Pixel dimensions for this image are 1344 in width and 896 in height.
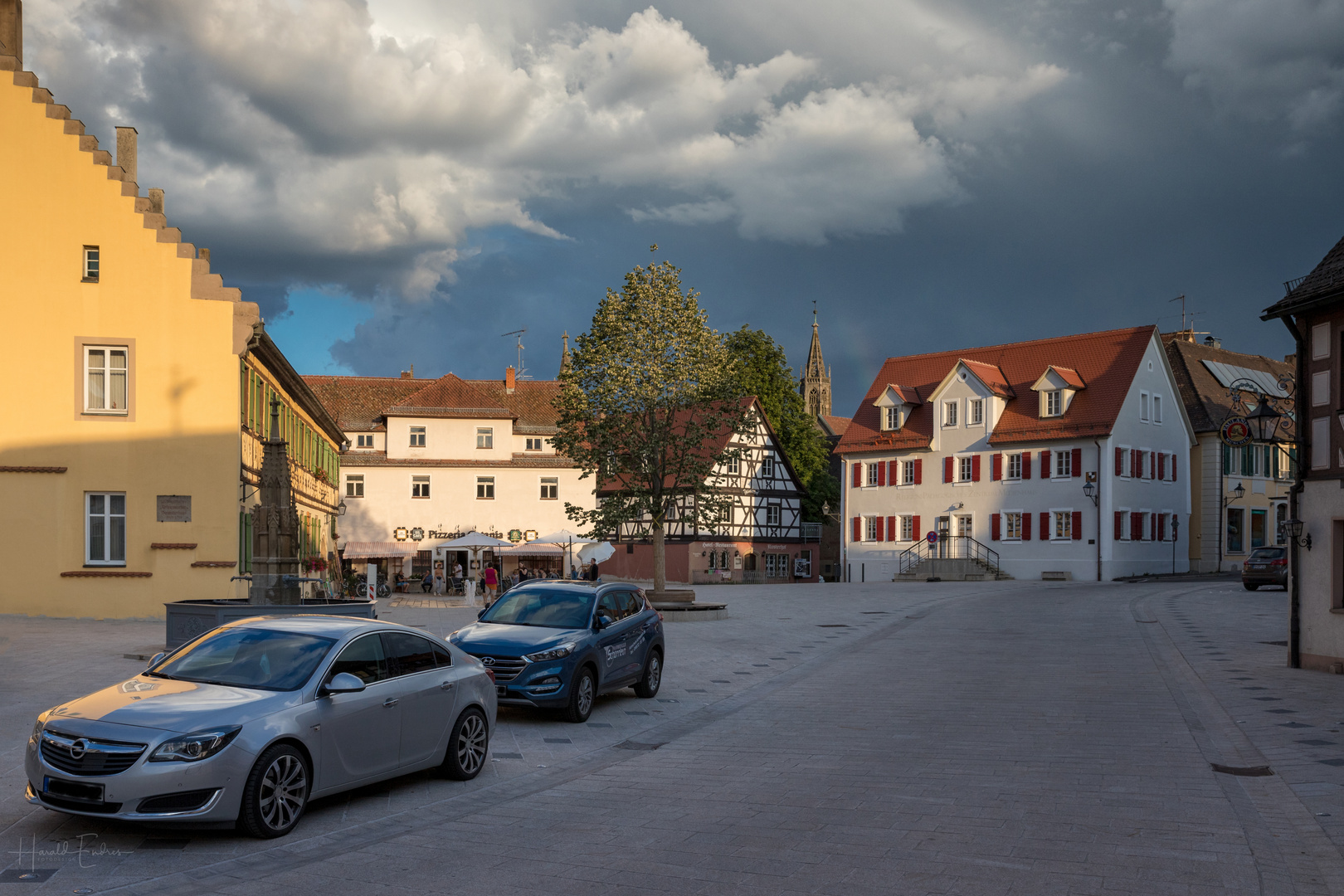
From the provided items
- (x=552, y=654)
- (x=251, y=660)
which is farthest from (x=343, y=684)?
(x=552, y=654)

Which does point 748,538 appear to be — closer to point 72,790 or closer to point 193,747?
point 193,747

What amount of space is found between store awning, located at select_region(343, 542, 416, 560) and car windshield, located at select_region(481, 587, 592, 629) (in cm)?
4557

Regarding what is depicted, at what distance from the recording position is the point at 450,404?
209 feet

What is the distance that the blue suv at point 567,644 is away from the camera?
44.1 feet

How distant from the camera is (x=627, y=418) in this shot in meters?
32.9

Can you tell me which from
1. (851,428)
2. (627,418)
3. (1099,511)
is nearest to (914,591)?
(1099,511)

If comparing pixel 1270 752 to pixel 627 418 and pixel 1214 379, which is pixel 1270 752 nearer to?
pixel 627 418

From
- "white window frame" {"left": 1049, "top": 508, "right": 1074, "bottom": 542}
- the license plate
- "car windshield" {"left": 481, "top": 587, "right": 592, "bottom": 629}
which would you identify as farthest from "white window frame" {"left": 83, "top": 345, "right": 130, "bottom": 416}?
"white window frame" {"left": 1049, "top": 508, "right": 1074, "bottom": 542}

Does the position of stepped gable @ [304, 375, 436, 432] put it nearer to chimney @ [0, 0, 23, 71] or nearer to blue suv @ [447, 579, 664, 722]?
chimney @ [0, 0, 23, 71]

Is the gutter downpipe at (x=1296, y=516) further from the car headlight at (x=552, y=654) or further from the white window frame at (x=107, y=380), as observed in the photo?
the white window frame at (x=107, y=380)

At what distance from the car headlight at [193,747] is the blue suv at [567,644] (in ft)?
17.9

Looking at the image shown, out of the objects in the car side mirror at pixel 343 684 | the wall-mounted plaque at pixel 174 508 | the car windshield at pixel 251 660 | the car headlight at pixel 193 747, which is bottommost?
the car headlight at pixel 193 747

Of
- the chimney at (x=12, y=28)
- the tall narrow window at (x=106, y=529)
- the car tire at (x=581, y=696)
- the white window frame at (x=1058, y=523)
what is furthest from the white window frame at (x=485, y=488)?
the car tire at (x=581, y=696)

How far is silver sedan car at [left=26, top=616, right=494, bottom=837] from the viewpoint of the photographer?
759cm
